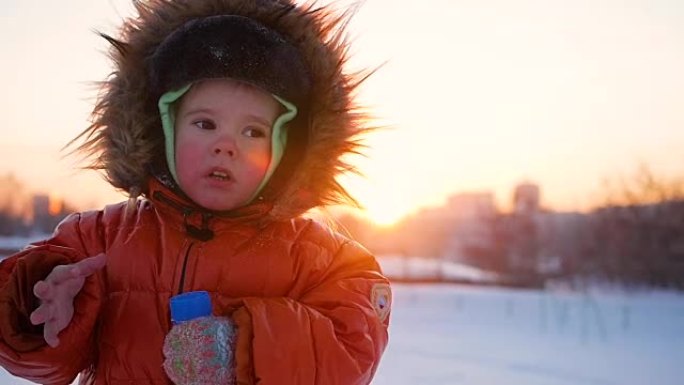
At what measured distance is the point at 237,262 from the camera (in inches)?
71.4

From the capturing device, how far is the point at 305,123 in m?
1.98

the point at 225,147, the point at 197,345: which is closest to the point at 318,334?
the point at 197,345

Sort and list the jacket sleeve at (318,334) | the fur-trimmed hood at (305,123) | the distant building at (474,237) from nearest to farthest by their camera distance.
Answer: the jacket sleeve at (318,334)
the fur-trimmed hood at (305,123)
the distant building at (474,237)

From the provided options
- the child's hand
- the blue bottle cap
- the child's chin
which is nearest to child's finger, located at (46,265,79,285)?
the child's hand

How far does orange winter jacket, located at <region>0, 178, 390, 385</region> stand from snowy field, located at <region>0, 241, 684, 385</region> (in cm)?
206

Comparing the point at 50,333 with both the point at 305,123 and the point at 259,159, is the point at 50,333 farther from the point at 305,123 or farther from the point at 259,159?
the point at 305,123

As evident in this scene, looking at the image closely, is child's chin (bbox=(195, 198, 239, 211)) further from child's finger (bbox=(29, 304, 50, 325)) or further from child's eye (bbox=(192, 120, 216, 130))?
child's finger (bbox=(29, 304, 50, 325))

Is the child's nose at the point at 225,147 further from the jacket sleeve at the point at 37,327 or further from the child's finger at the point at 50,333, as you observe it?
the child's finger at the point at 50,333

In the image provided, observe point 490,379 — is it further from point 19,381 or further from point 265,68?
point 265,68

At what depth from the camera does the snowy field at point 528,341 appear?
7.28 metres

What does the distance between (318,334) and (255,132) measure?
560 mm

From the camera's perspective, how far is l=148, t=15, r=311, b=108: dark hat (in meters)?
1.82

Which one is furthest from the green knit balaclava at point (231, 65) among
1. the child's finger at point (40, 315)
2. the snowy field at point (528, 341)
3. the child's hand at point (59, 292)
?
the snowy field at point (528, 341)

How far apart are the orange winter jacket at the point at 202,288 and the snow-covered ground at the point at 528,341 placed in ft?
6.87
